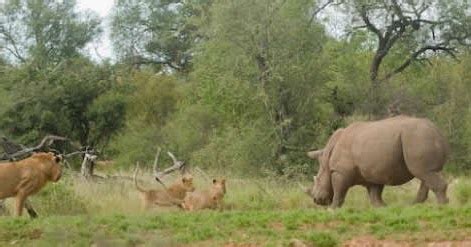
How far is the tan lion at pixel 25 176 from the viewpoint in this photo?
13461mm

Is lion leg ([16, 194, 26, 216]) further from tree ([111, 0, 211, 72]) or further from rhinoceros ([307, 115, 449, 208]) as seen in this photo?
tree ([111, 0, 211, 72])

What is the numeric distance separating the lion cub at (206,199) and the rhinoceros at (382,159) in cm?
166

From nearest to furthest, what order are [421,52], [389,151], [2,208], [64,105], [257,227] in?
[257,227], [389,151], [2,208], [64,105], [421,52]

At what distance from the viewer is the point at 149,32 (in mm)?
49031

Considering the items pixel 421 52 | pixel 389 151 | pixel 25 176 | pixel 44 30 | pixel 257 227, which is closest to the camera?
pixel 257 227

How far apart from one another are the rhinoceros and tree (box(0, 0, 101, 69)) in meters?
29.1

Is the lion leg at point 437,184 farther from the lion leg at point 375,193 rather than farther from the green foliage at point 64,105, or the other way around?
the green foliage at point 64,105

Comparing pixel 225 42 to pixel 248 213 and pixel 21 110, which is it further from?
pixel 248 213

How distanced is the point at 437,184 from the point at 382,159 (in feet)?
3.15

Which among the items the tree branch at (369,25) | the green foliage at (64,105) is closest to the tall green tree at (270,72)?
the green foliage at (64,105)

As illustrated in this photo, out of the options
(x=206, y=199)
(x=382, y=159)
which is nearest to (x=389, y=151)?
(x=382, y=159)

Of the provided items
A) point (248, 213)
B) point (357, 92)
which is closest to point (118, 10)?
point (357, 92)

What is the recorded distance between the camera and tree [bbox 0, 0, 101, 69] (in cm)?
4428

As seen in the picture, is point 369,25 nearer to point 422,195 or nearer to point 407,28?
point 407,28
